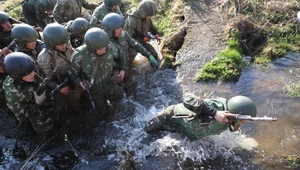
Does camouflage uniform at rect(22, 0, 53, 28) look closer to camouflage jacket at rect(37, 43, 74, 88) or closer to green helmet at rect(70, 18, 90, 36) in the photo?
green helmet at rect(70, 18, 90, 36)

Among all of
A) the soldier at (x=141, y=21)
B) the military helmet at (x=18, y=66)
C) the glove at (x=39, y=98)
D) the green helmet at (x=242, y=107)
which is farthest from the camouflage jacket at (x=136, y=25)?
the green helmet at (x=242, y=107)

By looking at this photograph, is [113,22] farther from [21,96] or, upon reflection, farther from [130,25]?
[21,96]

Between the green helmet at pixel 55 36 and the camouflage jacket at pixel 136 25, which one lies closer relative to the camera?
the green helmet at pixel 55 36

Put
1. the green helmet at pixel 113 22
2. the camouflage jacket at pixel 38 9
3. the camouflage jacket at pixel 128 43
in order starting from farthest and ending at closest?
1. the camouflage jacket at pixel 38 9
2. the camouflage jacket at pixel 128 43
3. the green helmet at pixel 113 22

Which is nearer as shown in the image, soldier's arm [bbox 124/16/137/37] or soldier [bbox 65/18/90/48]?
soldier [bbox 65/18/90/48]

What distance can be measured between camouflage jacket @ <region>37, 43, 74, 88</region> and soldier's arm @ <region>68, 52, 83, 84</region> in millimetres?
233

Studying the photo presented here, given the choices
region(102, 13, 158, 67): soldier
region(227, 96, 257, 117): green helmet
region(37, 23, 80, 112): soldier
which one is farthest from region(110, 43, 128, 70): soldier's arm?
region(227, 96, 257, 117): green helmet

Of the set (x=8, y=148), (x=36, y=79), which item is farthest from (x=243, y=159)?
(x=8, y=148)

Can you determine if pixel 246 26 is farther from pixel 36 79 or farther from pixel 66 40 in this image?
pixel 36 79

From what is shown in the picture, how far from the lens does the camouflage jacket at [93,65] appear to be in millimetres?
6469

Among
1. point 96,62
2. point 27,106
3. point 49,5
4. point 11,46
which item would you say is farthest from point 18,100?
point 49,5

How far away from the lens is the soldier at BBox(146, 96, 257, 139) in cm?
552

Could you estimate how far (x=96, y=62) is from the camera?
6.52 meters

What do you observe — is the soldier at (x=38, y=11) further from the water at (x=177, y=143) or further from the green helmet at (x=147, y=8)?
the water at (x=177, y=143)
